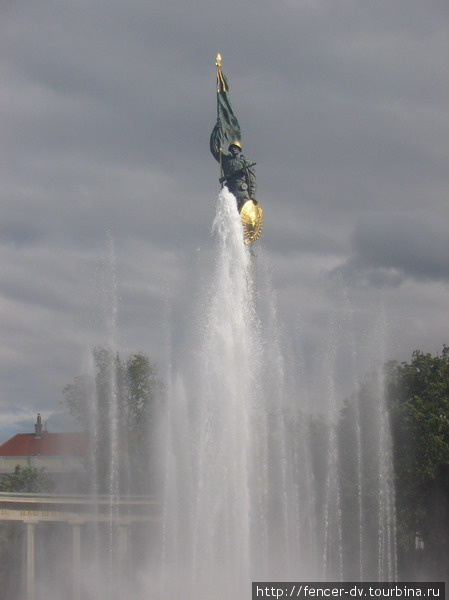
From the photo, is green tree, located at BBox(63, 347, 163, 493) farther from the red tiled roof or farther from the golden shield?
the red tiled roof

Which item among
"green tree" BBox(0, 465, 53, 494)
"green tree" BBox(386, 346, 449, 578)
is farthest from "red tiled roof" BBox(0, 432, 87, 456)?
"green tree" BBox(386, 346, 449, 578)

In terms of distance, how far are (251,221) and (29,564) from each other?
71.5ft

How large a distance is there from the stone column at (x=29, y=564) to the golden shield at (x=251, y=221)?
20.5 m

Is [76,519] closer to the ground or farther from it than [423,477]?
closer to the ground

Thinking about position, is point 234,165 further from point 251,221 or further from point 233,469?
point 233,469

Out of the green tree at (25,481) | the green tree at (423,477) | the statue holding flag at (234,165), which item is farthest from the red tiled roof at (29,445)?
the statue holding flag at (234,165)

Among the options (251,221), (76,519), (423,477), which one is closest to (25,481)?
(76,519)

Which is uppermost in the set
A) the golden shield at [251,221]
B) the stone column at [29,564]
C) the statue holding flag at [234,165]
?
the statue holding flag at [234,165]

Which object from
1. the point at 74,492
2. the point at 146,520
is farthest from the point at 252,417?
the point at 74,492

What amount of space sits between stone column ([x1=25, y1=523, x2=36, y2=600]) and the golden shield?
20.5 meters

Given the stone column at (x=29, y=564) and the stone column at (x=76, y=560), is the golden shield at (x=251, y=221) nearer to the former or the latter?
the stone column at (x=76, y=560)

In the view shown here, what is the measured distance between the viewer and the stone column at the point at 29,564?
1987 inches

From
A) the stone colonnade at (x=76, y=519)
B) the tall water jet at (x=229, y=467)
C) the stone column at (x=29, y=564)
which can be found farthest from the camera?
the stone column at (x=29, y=564)

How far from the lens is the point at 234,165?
4603 cm
